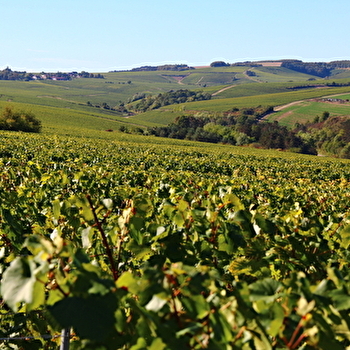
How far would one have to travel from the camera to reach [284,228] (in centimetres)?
315

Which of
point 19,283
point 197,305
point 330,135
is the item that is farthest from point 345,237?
point 330,135

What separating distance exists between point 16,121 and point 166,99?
126 m

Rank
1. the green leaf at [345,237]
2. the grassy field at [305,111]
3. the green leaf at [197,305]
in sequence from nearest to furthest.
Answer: the green leaf at [197,305] < the green leaf at [345,237] < the grassy field at [305,111]

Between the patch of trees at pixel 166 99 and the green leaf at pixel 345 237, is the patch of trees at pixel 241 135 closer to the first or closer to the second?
the patch of trees at pixel 166 99

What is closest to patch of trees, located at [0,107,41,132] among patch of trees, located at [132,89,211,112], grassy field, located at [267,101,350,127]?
grassy field, located at [267,101,350,127]

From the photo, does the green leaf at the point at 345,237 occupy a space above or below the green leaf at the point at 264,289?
below

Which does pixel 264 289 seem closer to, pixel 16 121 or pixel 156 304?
pixel 156 304

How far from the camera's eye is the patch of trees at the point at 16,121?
5044cm

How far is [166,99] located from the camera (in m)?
174

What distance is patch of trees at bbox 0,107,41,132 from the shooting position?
50.4 m

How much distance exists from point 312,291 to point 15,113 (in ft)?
185

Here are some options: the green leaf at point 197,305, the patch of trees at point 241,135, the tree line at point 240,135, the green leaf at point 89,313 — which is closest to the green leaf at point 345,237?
the green leaf at point 197,305

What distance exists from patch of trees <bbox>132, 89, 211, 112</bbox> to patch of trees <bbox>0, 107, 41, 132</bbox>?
109615mm

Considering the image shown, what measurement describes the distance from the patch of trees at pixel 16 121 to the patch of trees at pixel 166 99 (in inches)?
4316
